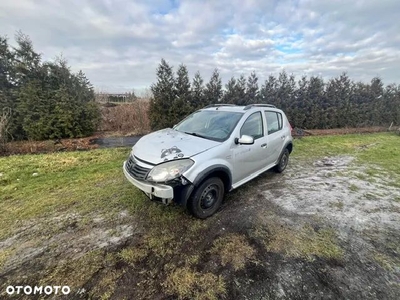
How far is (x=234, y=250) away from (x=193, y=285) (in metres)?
0.71

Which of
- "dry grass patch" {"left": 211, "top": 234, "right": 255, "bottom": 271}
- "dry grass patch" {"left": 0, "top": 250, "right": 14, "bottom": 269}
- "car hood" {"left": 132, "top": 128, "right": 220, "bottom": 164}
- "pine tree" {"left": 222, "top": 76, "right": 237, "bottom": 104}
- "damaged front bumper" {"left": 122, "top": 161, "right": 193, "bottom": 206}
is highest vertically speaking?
"pine tree" {"left": 222, "top": 76, "right": 237, "bottom": 104}

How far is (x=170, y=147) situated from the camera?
295 centimetres

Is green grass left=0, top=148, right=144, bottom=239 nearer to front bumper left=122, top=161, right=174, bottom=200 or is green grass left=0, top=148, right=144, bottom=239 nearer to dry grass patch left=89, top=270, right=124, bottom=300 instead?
front bumper left=122, top=161, right=174, bottom=200

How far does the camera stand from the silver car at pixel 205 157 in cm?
270

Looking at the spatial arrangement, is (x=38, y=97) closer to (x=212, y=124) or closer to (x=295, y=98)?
(x=212, y=124)

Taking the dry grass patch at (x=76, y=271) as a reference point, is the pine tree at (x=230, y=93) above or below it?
above

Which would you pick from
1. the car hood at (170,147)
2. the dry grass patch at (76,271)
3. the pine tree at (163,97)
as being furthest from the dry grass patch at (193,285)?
the pine tree at (163,97)

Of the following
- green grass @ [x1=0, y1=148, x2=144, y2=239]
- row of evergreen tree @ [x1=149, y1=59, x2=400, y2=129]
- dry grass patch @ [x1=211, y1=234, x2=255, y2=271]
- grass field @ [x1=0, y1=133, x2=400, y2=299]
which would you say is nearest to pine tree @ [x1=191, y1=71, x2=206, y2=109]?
row of evergreen tree @ [x1=149, y1=59, x2=400, y2=129]

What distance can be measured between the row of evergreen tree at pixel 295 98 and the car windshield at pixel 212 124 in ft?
19.4

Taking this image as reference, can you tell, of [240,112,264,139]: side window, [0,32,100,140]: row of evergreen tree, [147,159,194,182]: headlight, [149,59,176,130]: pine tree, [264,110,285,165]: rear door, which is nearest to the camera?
[147,159,194,182]: headlight

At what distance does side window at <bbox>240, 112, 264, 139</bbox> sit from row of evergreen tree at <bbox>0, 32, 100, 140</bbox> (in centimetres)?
865

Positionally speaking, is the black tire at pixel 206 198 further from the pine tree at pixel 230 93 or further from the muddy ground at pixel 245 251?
the pine tree at pixel 230 93

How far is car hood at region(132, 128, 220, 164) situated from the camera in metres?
2.78

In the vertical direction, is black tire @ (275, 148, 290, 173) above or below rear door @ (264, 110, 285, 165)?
below
